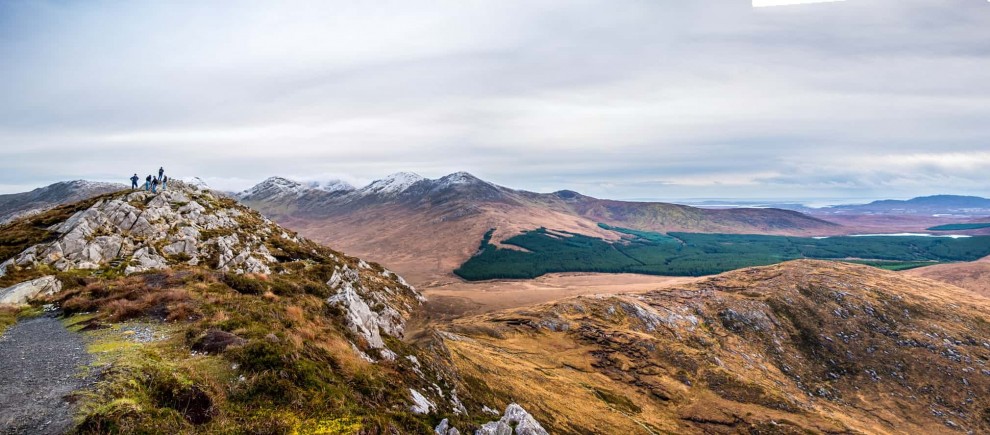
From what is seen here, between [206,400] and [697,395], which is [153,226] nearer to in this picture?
[206,400]

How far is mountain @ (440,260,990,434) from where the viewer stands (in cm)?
5781

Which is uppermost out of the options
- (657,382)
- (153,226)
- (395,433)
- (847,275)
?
(153,226)

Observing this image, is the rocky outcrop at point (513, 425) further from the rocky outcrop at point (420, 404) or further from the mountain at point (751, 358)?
the mountain at point (751, 358)

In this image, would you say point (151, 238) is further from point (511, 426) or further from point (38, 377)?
point (511, 426)

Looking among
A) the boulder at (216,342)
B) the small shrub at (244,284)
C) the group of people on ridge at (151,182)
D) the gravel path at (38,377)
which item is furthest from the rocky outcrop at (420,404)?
the group of people on ridge at (151,182)

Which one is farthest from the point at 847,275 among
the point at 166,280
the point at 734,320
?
the point at 166,280

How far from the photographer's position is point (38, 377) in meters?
14.9

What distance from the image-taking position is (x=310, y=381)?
1647 cm

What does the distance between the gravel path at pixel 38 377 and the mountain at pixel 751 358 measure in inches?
1096

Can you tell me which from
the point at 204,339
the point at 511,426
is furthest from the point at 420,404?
the point at 204,339

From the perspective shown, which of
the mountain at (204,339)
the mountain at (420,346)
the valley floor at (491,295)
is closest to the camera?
the mountain at (204,339)

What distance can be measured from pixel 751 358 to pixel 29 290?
362 feet

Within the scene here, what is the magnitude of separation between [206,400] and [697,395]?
7553 centimetres

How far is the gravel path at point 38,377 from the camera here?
1186cm
